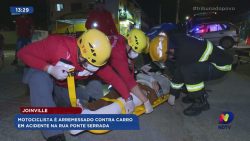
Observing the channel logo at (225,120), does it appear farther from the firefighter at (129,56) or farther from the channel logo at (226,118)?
the firefighter at (129,56)

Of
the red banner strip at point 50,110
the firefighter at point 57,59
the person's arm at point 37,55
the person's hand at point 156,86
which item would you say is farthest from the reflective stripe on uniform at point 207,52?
the person's arm at point 37,55

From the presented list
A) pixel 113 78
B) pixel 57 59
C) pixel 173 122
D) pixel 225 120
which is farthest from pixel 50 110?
pixel 225 120

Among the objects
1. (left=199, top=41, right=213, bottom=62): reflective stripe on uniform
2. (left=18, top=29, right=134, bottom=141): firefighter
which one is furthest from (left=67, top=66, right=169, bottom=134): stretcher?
(left=199, top=41, right=213, bottom=62): reflective stripe on uniform

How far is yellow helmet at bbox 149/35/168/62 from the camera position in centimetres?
514

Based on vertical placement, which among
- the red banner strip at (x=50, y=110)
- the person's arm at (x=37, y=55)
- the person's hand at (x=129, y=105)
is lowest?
the person's hand at (x=129, y=105)

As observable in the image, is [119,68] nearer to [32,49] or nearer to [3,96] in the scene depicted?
[32,49]

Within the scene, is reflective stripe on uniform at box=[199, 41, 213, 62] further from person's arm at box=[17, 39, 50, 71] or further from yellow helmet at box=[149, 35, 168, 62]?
person's arm at box=[17, 39, 50, 71]

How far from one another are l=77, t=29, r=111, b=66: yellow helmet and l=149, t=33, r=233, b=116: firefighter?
66.5 inches

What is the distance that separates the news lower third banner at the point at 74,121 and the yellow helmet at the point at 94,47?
58cm

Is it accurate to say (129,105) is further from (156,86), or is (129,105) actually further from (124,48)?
(156,86)

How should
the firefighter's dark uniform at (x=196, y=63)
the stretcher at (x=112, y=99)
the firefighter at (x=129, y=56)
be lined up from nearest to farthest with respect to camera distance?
the stretcher at (x=112, y=99), the firefighter at (x=129, y=56), the firefighter's dark uniform at (x=196, y=63)

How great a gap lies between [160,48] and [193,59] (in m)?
0.54

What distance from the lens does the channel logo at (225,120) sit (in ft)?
15.3

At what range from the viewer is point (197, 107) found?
5.31m
